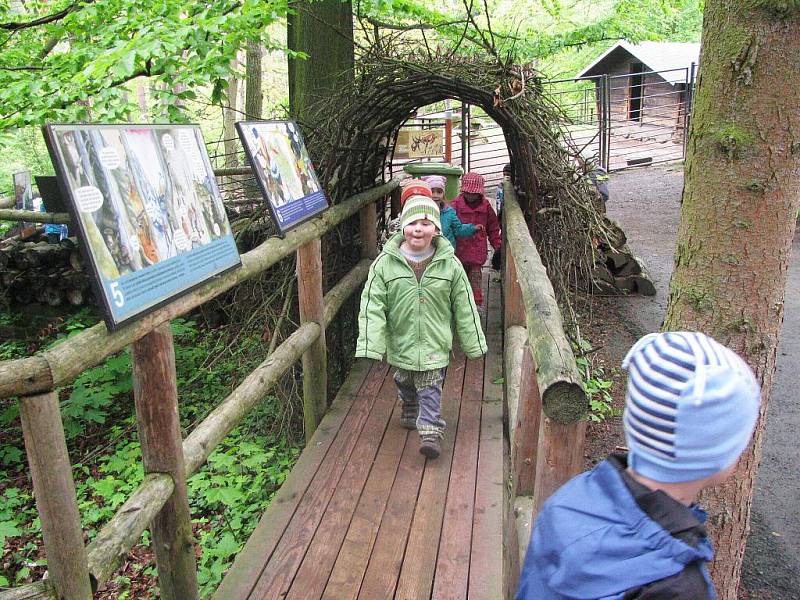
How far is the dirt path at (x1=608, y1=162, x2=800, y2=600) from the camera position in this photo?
4.29m

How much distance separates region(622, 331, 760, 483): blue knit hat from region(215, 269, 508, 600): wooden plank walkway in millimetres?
1715

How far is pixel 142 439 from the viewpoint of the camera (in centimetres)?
254

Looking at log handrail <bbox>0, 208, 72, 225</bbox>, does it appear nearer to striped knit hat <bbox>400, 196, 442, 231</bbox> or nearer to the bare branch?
the bare branch

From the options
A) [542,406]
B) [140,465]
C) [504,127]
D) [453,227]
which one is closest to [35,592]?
[542,406]

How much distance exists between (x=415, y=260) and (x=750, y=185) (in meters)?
1.98

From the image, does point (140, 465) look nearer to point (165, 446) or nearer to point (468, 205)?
point (165, 446)

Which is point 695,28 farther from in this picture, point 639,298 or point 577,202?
point 577,202

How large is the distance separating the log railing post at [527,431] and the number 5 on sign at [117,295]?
4.05 feet

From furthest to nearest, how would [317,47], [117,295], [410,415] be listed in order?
[317,47], [410,415], [117,295]

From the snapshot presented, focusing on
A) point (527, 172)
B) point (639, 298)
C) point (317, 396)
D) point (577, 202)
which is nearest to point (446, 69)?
point (527, 172)

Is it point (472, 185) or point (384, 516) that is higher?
point (472, 185)

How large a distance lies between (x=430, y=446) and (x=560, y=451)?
2126 millimetres

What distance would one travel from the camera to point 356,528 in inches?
131

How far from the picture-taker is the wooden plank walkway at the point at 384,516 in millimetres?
2922
